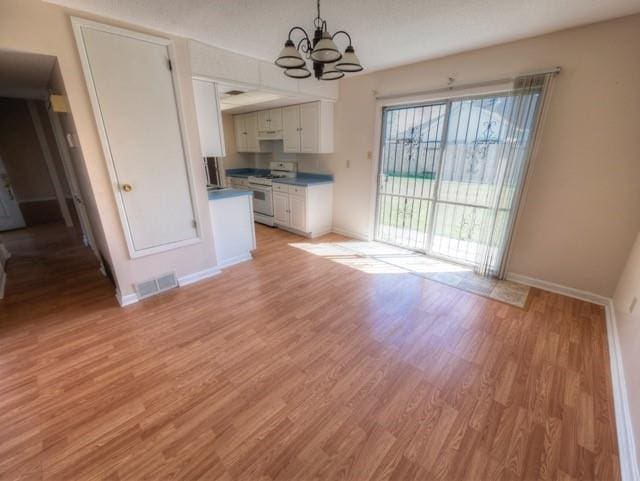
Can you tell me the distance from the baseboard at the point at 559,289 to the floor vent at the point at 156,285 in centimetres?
377

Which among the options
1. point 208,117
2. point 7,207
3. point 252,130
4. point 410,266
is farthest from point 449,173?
point 7,207

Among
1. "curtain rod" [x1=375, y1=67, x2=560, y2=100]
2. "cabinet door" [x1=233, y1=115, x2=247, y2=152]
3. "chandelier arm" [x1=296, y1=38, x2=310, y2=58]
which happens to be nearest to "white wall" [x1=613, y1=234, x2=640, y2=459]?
"curtain rod" [x1=375, y1=67, x2=560, y2=100]

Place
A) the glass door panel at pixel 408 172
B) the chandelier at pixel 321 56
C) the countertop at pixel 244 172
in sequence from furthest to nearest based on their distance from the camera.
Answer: the countertop at pixel 244 172 → the glass door panel at pixel 408 172 → the chandelier at pixel 321 56

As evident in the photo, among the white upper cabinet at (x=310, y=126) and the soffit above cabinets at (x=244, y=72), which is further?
the white upper cabinet at (x=310, y=126)

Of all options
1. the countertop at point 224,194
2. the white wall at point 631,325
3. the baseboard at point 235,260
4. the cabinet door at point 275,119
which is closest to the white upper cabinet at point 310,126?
the cabinet door at point 275,119

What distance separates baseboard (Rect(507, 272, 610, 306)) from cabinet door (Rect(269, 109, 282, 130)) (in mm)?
4128

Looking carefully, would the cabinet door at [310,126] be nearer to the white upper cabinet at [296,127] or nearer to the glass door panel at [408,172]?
the white upper cabinet at [296,127]

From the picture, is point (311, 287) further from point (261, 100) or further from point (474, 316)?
point (261, 100)

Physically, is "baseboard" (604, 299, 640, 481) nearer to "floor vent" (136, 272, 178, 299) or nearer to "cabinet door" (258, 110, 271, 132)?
"floor vent" (136, 272, 178, 299)

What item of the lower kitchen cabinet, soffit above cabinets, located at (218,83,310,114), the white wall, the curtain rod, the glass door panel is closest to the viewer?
the white wall

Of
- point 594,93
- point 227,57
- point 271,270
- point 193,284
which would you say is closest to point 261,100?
point 227,57

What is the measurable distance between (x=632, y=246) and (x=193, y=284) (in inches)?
168

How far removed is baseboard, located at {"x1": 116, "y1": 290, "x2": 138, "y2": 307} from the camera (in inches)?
105

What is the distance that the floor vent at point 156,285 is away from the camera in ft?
9.02
